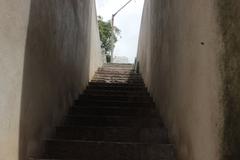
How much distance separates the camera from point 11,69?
6.13ft

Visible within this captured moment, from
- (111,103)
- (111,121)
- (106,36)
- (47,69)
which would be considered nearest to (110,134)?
(111,121)

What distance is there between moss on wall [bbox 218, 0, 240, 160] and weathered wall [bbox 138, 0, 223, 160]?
5 centimetres

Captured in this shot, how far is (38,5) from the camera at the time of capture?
93.3 inches

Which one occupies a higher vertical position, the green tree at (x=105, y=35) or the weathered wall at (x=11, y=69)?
the green tree at (x=105, y=35)

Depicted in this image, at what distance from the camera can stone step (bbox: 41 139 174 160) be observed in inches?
102

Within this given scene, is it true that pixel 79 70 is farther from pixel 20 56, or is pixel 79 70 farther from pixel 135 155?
pixel 20 56

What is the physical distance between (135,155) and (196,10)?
119 cm

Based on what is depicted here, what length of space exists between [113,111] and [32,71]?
1746 millimetres

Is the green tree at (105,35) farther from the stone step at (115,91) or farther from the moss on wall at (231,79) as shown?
the moss on wall at (231,79)

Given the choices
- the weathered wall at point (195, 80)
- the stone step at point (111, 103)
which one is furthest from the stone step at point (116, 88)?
the weathered wall at point (195, 80)

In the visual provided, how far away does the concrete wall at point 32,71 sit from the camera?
5.96 ft

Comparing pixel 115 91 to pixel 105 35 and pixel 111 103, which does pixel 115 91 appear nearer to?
pixel 111 103

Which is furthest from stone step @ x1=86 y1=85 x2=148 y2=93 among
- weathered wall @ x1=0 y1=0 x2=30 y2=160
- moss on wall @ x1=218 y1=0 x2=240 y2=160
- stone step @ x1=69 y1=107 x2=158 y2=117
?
moss on wall @ x1=218 y1=0 x2=240 y2=160

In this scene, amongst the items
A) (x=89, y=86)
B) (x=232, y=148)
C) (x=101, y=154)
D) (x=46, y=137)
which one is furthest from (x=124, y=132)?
(x=89, y=86)
